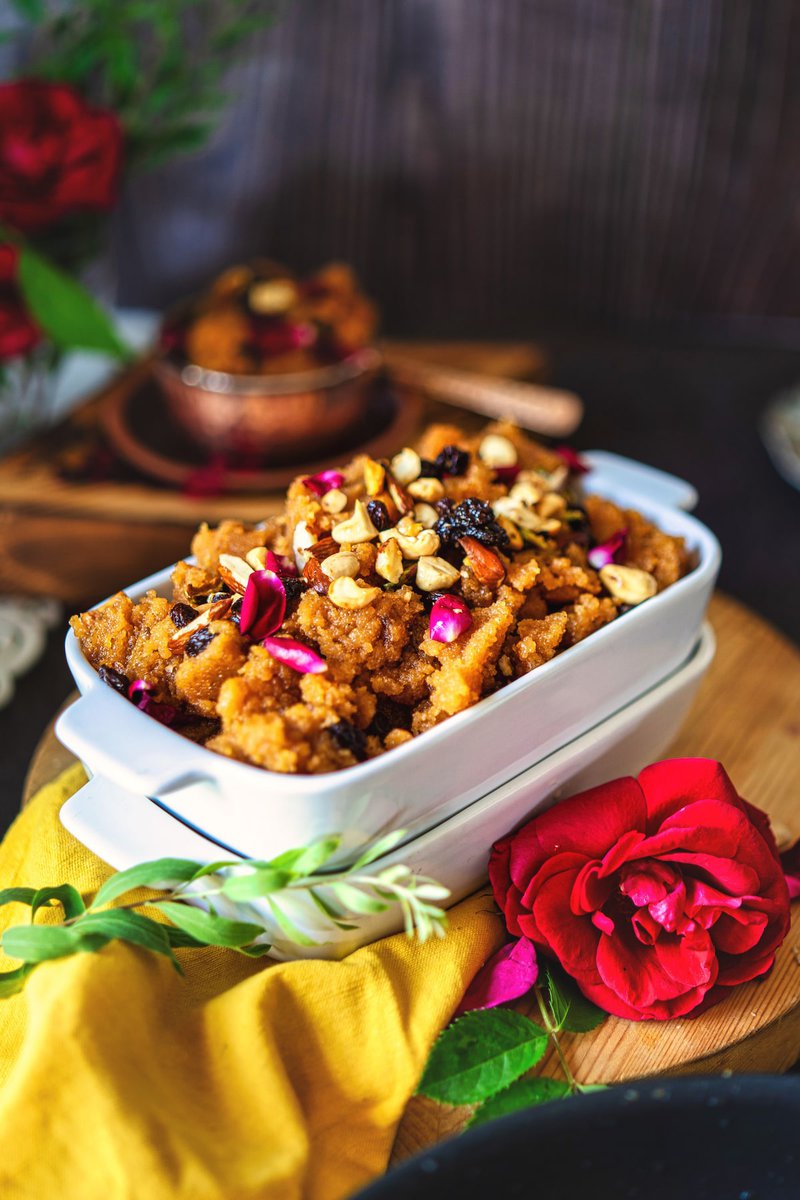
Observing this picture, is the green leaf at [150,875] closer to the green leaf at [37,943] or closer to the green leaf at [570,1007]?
the green leaf at [37,943]

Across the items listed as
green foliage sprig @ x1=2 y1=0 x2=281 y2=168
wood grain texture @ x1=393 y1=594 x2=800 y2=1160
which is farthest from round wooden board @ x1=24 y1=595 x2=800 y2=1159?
green foliage sprig @ x1=2 y1=0 x2=281 y2=168

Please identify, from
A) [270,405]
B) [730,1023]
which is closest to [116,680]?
[730,1023]

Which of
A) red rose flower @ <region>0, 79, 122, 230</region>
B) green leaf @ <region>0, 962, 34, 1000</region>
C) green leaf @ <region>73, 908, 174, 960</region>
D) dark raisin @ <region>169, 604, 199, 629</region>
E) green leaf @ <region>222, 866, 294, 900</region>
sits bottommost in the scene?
green leaf @ <region>0, 962, 34, 1000</region>

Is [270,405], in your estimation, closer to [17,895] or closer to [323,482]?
[323,482]

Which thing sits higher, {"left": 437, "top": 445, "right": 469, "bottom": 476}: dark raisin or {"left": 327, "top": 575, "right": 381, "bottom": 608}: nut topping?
{"left": 437, "top": 445, "right": 469, "bottom": 476}: dark raisin

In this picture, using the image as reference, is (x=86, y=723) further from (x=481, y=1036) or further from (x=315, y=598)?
(x=481, y=1036)

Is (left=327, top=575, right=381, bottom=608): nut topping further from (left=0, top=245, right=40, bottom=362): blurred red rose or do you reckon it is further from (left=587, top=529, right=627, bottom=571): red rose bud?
(left=0, top=245, right=40, bottom=362): blurred red rose

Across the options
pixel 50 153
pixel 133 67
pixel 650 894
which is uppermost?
pixel 133 67

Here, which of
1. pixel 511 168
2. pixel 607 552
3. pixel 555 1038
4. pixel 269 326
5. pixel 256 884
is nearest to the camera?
pixel 256 884
